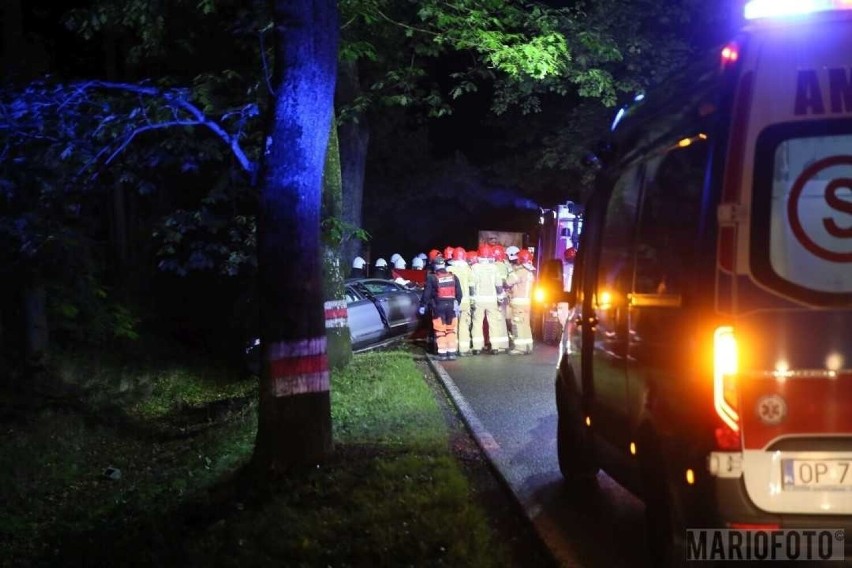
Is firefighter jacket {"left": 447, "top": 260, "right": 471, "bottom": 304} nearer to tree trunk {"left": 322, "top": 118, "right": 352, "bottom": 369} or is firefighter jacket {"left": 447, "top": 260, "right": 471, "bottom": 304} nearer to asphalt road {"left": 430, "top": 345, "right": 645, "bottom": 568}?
asphalt road {"left": 430, "top": 345, "right": 645, "bottom": 568}

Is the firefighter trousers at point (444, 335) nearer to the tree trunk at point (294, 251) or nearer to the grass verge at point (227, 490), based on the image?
the grass verge at point (227, 490)

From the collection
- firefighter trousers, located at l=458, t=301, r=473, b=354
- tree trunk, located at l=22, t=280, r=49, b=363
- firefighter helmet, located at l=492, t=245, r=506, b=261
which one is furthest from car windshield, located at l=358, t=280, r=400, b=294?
tree trunk, located at l=22, t=280, r=49, b=363

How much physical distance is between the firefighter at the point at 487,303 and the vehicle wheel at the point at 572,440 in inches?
301

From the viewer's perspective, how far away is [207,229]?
1434 cm

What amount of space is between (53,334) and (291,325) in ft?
28.8

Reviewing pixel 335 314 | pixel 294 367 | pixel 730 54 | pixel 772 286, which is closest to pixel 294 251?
pixel 294 367

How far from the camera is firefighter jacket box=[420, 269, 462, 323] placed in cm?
1490

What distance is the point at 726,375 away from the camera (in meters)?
3.76

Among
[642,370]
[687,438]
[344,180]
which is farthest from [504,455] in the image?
[344,180]

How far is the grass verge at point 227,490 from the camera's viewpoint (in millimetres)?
5535

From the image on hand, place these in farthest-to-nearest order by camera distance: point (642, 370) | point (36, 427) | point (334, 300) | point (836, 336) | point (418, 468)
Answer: point (334, 300)
point (36, 427)
point (418, 468)
point (642, 370)
point (836, 336)

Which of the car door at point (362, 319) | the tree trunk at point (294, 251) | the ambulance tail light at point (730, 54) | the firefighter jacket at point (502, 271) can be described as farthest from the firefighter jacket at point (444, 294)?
the ambulance tail light at point (730, 54)

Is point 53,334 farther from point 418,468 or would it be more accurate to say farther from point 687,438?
point 687,438

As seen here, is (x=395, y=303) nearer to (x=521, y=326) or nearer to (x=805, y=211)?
(x=521, y=326)
